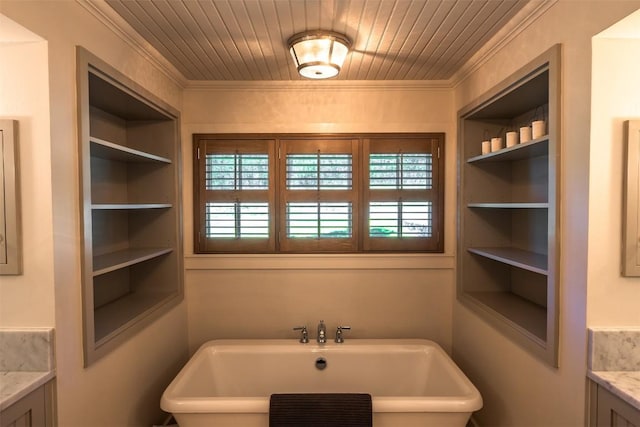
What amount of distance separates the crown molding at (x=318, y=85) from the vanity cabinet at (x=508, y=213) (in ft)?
1.18

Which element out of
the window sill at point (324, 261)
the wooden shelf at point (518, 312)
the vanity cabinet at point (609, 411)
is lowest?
the vanity cabinet at point (609, 411)

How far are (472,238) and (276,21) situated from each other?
1.87 m

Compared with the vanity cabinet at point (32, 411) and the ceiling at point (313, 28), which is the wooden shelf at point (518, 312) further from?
the vanity cabinet at point (32, 411)

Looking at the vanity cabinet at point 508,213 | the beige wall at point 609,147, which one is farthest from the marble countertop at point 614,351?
the vanity cabinet at point 508,213

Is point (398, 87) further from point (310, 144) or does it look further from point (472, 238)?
point (472, 238)

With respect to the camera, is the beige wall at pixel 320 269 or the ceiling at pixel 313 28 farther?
the beige wall at pixel 320 269

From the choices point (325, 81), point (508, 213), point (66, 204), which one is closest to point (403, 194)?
point (508, 213)

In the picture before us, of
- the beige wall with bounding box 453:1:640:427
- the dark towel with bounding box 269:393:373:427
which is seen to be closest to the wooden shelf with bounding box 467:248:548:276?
the beige wall with bounding box 453:1:640:427

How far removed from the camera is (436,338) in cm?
259

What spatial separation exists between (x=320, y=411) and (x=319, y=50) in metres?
1.82

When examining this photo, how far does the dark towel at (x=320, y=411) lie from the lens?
162 cm

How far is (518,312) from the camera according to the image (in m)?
1.99

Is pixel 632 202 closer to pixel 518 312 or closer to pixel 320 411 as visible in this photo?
pixel 518 312

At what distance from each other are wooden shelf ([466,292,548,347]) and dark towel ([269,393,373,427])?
849 millimetres
